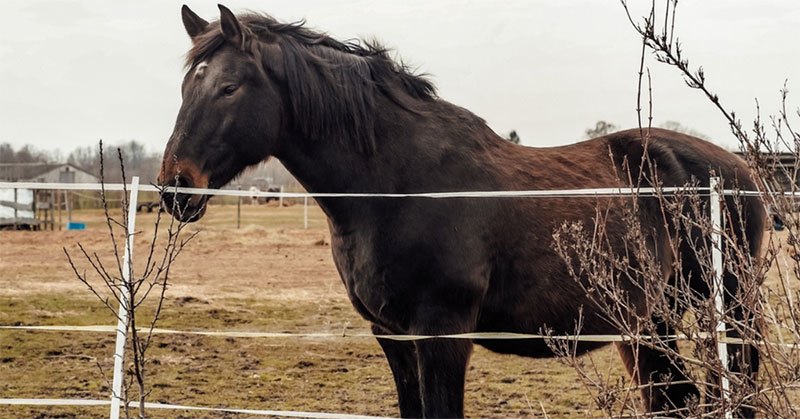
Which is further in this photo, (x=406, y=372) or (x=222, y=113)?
(x=406, y=372)

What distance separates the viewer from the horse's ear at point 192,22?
420 cm

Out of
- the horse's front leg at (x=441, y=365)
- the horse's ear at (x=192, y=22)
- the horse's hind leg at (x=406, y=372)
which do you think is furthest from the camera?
the horse's ear at (x=192, y=22)

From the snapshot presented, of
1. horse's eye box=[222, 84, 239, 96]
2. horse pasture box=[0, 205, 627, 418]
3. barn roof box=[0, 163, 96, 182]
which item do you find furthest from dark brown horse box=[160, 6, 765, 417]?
barn roof box=[0, 163, 96, 182]

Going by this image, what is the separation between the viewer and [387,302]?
3654 mm

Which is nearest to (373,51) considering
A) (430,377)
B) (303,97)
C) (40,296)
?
(303,97)

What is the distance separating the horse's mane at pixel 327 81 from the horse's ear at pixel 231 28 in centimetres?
4

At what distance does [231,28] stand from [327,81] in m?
0.49

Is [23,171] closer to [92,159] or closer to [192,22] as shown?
[92,159]

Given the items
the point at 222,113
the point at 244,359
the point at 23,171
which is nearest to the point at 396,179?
the point at 222,113

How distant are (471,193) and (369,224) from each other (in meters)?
0.47

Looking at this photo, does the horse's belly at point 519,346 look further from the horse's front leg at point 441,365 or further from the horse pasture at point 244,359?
the horse pasture at point 244,359

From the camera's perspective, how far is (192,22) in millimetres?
4215

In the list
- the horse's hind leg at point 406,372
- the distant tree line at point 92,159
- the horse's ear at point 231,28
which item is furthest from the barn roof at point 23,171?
the horse's hind leg at point 406,372

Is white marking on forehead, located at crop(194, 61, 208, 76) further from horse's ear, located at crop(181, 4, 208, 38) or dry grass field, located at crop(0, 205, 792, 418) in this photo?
dry grass field, located at crop(0, 205, 792, 418)
